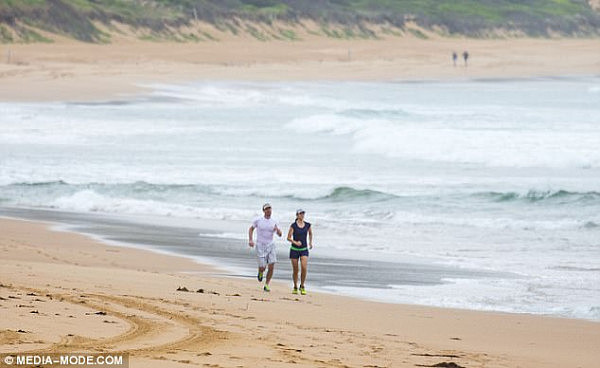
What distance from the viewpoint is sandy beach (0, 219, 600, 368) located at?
899cm

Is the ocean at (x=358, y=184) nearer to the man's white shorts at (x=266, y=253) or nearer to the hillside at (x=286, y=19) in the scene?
the man's white shorts at (x=266, y=253)

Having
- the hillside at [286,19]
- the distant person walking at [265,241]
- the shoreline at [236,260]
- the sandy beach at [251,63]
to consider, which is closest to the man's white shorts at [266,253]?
the distant person walking at [265,241]

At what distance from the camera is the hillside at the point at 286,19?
231 ft

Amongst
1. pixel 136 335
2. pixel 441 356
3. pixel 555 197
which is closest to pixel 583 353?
pixel 441 356

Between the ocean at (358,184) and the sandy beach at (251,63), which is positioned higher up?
the sandy beach at (251,63)

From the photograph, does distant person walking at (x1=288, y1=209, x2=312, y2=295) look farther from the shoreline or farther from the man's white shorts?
the shoreline

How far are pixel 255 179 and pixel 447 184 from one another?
388cm

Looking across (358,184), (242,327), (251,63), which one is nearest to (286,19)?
(251,63)

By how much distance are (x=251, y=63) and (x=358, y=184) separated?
44.6 metres

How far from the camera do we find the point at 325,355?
9250 mm

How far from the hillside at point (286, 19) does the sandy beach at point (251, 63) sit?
1.74 metres

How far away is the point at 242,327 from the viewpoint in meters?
10.3

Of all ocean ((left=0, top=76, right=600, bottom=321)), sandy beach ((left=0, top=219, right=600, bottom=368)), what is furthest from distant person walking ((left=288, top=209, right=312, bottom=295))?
ocean ((left=0, top=76, right=600, bottom=321))

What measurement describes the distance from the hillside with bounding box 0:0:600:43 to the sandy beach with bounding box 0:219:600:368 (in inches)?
2166
